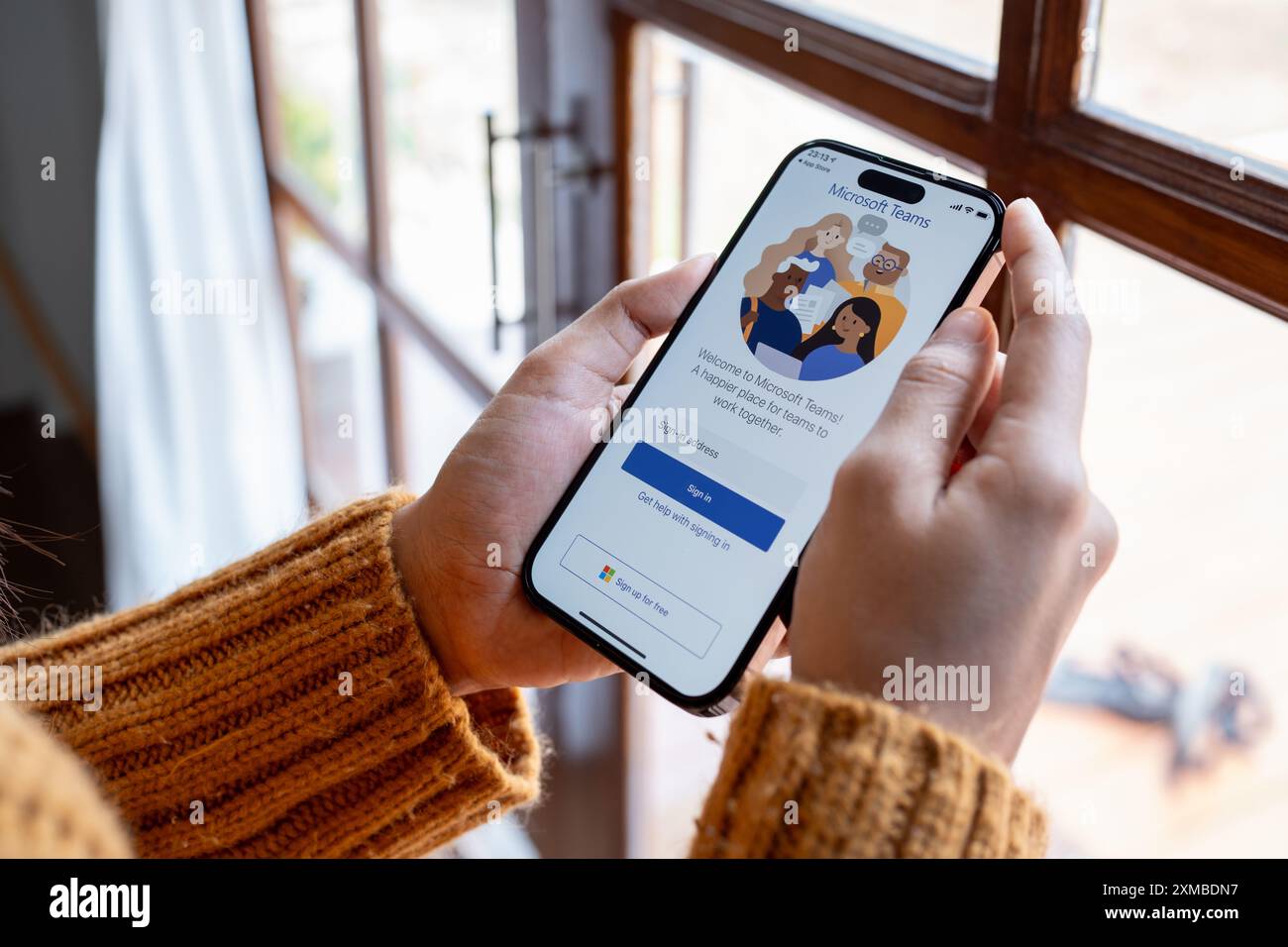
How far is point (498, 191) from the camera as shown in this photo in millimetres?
1129

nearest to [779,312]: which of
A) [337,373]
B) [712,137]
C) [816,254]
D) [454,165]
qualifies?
[816,254]

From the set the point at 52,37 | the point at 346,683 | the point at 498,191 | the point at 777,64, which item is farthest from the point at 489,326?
the point at 52,37

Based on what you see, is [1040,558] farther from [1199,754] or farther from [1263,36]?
[1199,754]

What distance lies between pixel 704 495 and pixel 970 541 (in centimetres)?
20

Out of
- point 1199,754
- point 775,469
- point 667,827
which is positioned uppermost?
point 775,469

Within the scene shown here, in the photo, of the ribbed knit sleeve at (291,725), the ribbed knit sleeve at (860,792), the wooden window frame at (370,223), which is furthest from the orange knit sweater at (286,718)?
the wooden window frame at (370,223)

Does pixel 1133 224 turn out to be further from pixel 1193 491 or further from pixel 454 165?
pixel 454 165

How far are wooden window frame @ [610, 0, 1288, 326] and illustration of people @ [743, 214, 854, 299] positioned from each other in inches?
3.6

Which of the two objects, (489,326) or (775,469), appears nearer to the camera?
(775,469)

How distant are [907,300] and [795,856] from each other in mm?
292

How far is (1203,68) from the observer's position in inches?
19.8

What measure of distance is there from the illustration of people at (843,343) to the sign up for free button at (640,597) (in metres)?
0.14

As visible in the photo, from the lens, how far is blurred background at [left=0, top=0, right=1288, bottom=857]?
21.1 inches

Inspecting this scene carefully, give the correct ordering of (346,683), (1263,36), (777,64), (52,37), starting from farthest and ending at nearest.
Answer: (52,37), (777,64), (346,683), (1263,36)
